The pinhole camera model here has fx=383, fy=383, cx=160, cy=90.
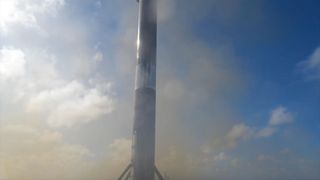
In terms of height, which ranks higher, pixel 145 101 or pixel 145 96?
pixel 145 96

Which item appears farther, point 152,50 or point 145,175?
point 152,50

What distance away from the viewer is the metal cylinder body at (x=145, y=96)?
2802 cm

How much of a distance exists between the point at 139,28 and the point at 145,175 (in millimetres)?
11734

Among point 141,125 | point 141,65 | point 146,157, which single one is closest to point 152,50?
point 141,65

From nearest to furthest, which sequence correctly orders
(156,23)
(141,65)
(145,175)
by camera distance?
(145,175)
(141,65)
(156,23)

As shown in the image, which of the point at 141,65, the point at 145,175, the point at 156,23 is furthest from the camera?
the point at 156,23

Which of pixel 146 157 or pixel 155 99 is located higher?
pixel 155 99

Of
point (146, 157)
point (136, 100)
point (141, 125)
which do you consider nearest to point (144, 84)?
point (136, 100)

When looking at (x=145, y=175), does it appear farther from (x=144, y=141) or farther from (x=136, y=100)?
(x=136, y=100)

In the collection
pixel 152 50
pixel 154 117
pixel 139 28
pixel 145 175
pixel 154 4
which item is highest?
pixel 154 4

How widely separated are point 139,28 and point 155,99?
6.11 metres

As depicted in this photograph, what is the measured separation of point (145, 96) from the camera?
29016mm

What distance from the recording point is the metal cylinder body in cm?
2802

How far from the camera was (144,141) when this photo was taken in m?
28.2
